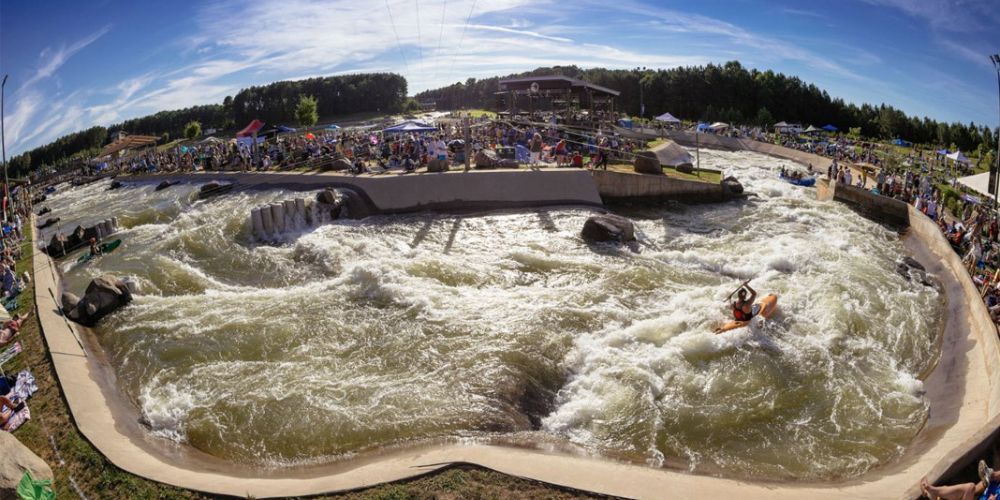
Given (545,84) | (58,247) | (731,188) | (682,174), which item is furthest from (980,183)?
(58,247)

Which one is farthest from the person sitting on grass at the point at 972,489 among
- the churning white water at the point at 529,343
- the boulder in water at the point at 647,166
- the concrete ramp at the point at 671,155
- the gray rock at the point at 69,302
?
the concrete ramp at the point at 671,155

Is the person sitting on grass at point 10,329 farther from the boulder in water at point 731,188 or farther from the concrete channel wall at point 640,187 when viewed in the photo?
the boulder in water at point 731,188

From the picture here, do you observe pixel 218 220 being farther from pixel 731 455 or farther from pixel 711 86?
pixel 711 86

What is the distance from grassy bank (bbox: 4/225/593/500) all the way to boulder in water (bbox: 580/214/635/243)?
40.0 feet

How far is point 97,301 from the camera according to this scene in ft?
44.0

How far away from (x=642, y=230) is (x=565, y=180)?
15.1ft

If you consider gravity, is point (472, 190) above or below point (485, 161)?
below

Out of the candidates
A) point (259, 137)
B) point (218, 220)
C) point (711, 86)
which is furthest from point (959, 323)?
point (711, 86)

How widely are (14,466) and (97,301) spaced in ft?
25.8

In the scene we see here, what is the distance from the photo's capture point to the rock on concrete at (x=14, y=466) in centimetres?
651

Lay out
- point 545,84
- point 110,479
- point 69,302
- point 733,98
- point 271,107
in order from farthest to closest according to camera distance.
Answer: point 271,107 < point 733,98 < point 545,84 < point 69,302 < point 110,479

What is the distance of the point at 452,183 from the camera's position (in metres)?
22.6

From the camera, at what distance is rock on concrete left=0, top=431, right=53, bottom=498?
6.51 meters

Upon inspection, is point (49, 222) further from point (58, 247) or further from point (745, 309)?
point (745, 309)
